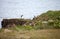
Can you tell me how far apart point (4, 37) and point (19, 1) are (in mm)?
16163

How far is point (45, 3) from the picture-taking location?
17547 millimetres

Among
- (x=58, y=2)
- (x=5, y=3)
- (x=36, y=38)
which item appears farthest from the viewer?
(x=5, y=3)

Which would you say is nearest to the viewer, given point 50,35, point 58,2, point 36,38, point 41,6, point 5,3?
point 36,38

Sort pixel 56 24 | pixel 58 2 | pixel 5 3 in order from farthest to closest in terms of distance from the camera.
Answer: pixel 5 3 → pixel 58 2 → pixel 56 24

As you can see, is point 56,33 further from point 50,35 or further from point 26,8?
point 26,8

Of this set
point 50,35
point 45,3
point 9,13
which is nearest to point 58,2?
point 45,3

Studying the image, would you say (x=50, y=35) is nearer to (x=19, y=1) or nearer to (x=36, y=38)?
(x=36, y=38)

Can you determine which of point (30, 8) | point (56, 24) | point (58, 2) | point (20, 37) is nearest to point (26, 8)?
point (30, 8)

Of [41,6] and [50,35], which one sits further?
[41,6]

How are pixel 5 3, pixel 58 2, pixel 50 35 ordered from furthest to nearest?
1. pixel 5 3
2. pixel 58 2
3. pixel 50 35

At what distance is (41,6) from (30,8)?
3.73ft

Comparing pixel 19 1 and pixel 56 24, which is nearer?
pixel 56 24

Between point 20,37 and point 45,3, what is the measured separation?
47.5 feet

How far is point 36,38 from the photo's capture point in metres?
3.19
